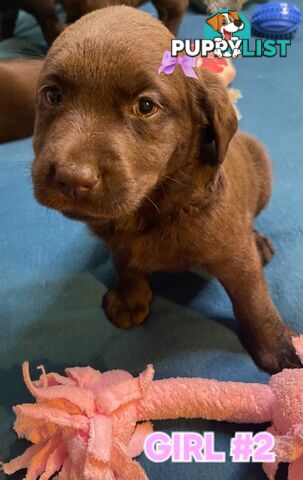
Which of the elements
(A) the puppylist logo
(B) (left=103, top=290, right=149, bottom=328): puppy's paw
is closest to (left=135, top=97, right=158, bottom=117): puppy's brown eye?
(A) the puppylist logo

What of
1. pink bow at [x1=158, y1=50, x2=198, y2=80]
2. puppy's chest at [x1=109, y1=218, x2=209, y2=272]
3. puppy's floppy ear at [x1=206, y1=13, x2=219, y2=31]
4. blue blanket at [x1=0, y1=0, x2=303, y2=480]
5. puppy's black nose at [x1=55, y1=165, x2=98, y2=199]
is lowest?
blue blanket at [x1=0, y1=0, x2=303, y2=480]

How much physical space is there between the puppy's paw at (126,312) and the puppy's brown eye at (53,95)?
0.74m

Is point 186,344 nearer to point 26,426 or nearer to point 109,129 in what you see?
point 26,426

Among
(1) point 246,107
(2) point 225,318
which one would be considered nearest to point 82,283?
(2) point 225,318

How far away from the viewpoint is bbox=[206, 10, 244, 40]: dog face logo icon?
983mm

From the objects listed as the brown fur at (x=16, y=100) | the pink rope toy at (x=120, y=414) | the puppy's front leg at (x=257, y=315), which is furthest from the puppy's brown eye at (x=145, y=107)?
the brown fur at (x=16, y=100)

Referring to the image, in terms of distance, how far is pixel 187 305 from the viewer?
1.71 m

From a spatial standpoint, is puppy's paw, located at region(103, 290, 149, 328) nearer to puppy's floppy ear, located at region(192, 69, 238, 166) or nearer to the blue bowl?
puppy's floppy ear, located at region(192, 69, 238, 166)

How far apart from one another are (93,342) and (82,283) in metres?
0.26

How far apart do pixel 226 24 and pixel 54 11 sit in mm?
1964

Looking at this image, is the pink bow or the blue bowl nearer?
the pink bow

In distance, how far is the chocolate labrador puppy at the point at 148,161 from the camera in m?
1.01

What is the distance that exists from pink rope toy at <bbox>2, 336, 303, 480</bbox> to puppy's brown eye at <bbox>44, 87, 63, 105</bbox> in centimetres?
67

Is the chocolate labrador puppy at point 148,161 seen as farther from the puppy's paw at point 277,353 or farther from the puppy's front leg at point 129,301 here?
the puppy's front leg at point 129,301
